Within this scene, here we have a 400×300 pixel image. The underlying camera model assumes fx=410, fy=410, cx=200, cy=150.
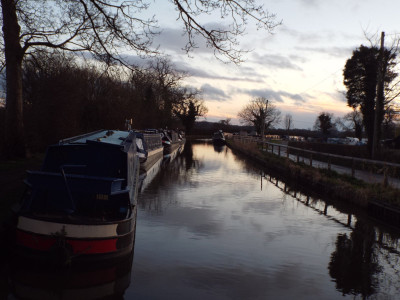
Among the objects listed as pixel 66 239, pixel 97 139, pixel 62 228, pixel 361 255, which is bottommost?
pixel 361 255

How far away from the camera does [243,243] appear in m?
7.95

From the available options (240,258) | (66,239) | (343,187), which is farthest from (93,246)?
(343,187)

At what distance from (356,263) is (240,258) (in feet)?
6.71

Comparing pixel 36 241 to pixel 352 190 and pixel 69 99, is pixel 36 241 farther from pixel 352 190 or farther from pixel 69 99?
pixel 69 99

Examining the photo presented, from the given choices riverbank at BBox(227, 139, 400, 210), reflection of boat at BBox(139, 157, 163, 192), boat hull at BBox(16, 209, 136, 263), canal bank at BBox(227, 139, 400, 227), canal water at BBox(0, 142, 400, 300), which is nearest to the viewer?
canal water at BBox(0, 142, 400, 300)

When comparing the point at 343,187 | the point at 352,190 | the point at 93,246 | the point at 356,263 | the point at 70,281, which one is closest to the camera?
the point at 70,281

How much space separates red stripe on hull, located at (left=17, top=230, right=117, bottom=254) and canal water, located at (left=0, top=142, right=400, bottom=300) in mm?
345

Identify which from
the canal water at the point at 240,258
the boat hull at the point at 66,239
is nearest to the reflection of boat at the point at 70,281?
the canal water at the point at 240,258

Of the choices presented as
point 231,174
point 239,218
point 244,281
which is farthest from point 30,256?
point 231,174

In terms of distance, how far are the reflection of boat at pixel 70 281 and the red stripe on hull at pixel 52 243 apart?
0.33m

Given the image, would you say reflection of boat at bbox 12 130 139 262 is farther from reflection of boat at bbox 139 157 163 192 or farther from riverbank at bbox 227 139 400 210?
riverbank at bbox 227 139 400 210

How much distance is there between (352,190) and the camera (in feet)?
41.3

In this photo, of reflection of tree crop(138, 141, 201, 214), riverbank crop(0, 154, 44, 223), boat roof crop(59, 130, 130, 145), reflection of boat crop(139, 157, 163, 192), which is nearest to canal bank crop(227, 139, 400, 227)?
reflection of tree crop(138, 141, 201, 214)

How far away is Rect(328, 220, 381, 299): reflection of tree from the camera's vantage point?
602 centimetres
